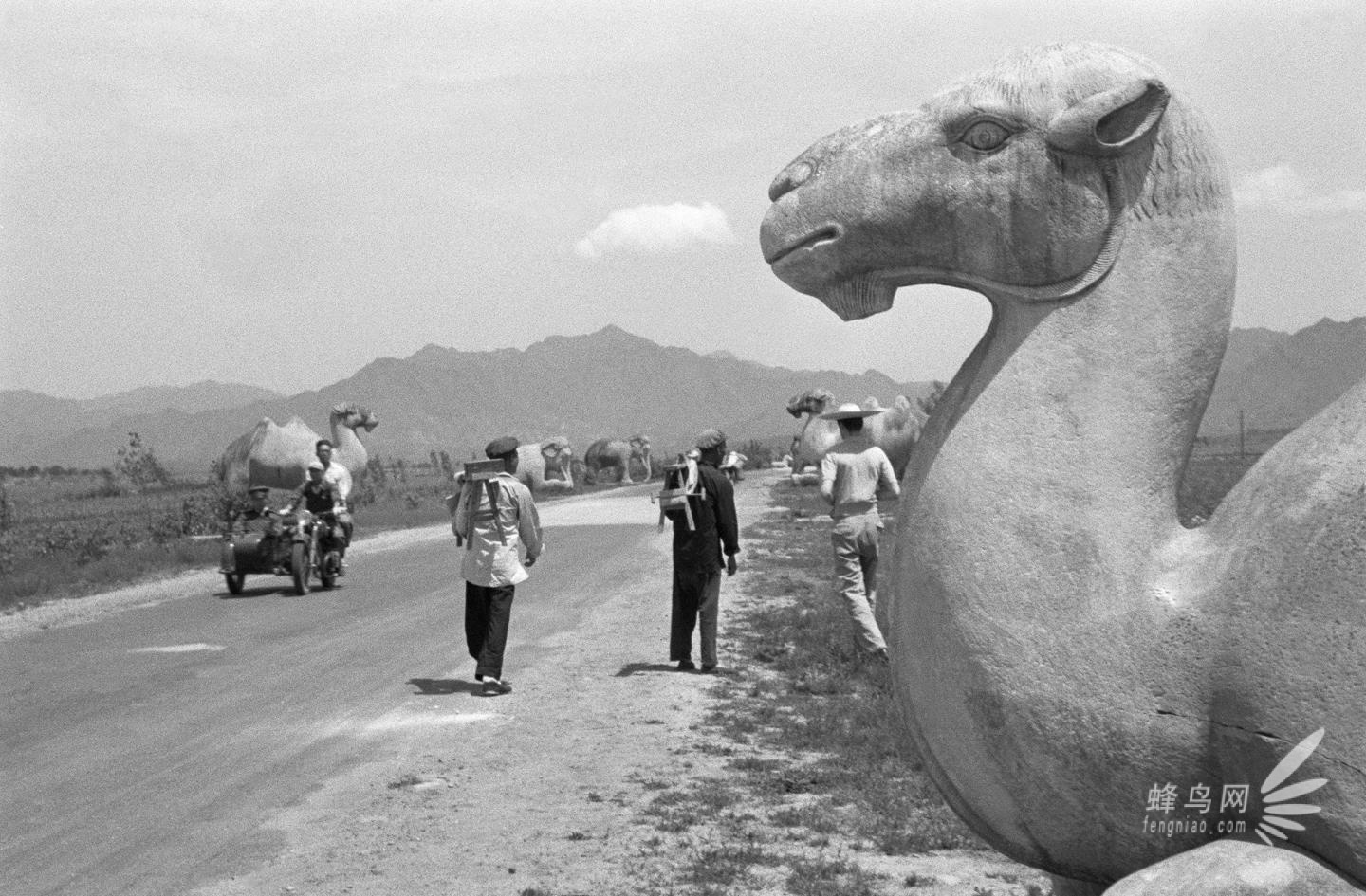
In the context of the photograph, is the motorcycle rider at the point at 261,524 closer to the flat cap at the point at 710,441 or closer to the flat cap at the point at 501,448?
the flat cap at the point at 501,448

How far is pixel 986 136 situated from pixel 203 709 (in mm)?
8234

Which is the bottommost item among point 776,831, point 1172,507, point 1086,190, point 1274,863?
point 776,831

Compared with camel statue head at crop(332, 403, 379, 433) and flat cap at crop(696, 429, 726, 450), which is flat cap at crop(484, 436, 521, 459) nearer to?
flat cap at crop(696, 429, 726, 450)

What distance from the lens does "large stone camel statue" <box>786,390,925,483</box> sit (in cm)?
2338

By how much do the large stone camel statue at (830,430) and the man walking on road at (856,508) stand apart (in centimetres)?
1226

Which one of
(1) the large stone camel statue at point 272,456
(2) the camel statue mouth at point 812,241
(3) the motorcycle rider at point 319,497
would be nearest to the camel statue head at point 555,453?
(1) the large stone camel statue at point 272,456

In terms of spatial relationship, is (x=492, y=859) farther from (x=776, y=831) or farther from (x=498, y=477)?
(x=498, y=477)

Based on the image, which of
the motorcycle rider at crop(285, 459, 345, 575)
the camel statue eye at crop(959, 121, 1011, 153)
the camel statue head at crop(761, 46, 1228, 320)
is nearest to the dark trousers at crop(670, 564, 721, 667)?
the motorcycle rider at crop(285, 459, 345, 575)

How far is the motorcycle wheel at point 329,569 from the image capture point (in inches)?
659

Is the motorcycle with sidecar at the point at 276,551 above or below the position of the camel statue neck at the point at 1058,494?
below

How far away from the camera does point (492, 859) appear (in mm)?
6152

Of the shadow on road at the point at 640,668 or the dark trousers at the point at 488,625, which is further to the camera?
the shadow on road at the point at 640,668

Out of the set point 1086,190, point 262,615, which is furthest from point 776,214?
point 262,615

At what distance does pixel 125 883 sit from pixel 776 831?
113 inches
